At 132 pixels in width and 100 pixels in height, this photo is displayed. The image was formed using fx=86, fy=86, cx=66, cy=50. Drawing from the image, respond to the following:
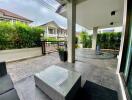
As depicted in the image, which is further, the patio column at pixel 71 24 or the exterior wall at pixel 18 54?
the exterior wall at pixel 18 54

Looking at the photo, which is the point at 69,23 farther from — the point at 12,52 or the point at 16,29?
the point at 12,52

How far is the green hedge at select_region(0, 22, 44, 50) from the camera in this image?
14.1 feet

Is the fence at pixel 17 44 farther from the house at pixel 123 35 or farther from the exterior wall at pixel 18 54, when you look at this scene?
the house at pixel 123 35

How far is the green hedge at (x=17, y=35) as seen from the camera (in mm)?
4305

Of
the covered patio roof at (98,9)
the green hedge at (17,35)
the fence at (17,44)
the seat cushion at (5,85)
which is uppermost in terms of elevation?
the covered patio roof at (98,9)

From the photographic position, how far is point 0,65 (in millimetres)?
1972

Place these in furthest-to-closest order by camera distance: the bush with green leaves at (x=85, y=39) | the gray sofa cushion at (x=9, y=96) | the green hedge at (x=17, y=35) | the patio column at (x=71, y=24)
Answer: the bush with green leaves at (x=85, y=39)
the green hedge at (x=17, y=35)
the patio column at (x=71, y=24)
the gray sofa cushion at (x=9, y=96)

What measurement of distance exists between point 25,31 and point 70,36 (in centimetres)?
280

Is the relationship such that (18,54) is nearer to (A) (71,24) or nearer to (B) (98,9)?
(A) (71,24)

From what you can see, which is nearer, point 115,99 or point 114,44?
point 115,99

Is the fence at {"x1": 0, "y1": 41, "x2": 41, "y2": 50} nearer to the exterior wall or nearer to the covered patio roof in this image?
→ the exterior wall

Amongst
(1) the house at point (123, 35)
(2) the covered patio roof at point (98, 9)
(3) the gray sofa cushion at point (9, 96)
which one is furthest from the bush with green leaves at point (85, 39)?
(3) the gray sofa cushion at point (9, 96)

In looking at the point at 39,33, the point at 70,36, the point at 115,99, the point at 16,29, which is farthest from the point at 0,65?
the point at 39,33

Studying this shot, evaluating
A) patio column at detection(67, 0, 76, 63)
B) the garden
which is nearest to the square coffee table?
patio column at detection(67, 0, 76, 63)
